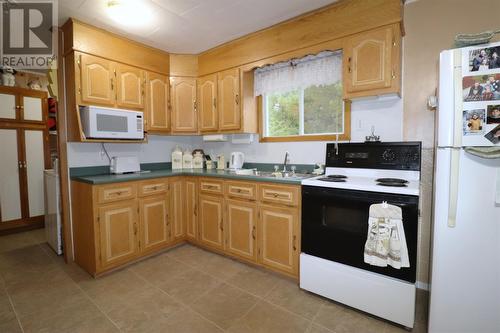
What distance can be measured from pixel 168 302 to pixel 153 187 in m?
1.22

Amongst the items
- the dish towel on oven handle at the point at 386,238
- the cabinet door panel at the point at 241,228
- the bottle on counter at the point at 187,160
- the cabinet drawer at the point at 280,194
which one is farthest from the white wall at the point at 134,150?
the dish towel on oven handle at the point at 386,238

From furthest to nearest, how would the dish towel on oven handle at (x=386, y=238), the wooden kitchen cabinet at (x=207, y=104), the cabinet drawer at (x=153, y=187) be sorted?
the wooden kitchen cabinet at (x=207, y=104), the cabinet drawer at (x=153, y=187), the dish towel on oven handle at (x=386, y=238)

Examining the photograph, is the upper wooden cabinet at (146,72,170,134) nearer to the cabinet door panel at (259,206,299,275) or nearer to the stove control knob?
the cabinet door panel at (259,206,299,275)

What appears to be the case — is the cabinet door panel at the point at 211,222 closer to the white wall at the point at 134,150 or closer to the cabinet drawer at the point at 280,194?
the cabinet drawer at the point at 280,194

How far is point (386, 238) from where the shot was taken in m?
1.55

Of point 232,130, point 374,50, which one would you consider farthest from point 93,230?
point 374,50

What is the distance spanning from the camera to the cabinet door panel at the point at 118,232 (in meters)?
2.33

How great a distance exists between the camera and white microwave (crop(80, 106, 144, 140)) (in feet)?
7.84

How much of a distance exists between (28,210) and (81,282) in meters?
2.42

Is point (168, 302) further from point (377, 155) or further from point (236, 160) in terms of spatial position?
point (377, 155)

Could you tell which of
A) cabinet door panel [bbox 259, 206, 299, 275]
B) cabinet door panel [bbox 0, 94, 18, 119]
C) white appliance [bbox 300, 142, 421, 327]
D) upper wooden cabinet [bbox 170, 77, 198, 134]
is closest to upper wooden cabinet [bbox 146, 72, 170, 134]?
upper wooden cabinet [bbox 170, 77, 198, 134]

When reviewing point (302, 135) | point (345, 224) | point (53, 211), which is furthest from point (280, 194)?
point (53, 211)

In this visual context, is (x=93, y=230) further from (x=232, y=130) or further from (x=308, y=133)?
(x=308, y=133)

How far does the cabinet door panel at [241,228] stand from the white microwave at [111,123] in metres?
1.33
